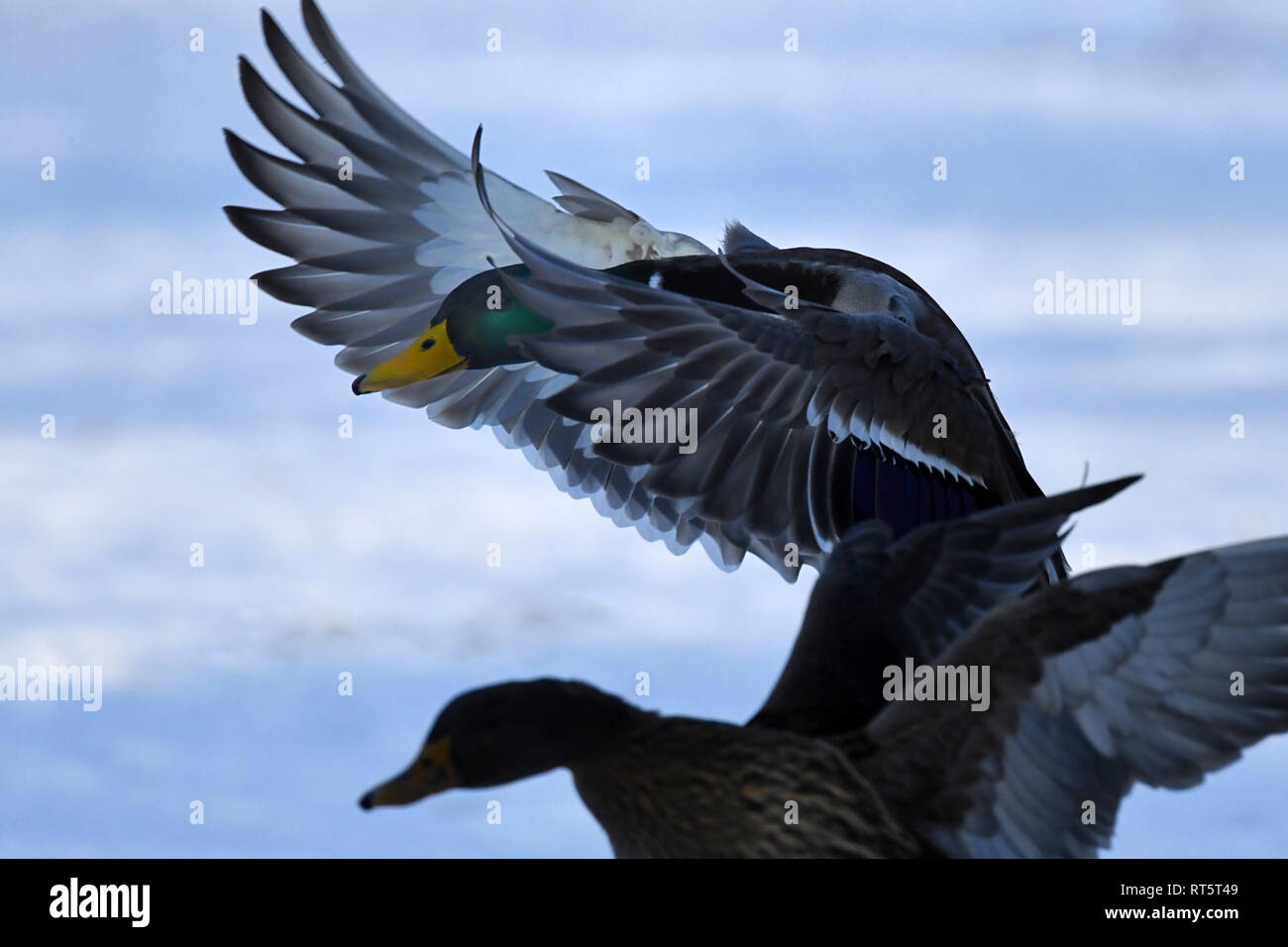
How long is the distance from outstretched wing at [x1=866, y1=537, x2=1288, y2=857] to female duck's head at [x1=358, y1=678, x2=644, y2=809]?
0.82 meters

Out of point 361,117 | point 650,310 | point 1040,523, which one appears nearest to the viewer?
point 1040,523

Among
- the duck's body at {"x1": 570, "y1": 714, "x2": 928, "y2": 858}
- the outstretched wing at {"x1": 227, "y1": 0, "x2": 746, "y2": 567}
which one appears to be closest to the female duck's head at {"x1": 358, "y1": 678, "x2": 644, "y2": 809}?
the duck's body at {"x1": 570, "y1": 714, "x2": 928, "y2": 858}

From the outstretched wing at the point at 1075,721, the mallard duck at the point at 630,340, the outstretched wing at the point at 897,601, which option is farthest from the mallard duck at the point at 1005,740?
the mallard duck at the point at 630,340

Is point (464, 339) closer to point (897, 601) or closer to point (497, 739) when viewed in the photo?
point (897, 601)

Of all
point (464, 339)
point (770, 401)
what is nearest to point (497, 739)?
point (770, 401)

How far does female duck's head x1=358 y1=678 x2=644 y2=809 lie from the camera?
10.5 feet

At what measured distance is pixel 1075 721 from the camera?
11.7 feet

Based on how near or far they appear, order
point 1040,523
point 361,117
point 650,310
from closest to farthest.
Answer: point 1040,523 < point 650,310 < point 361,117

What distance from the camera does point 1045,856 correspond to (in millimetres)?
3582

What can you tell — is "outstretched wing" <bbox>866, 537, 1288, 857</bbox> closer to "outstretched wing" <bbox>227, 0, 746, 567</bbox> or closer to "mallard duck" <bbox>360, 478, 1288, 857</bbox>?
"mallard duck" <bbox>360, 478, 1288, 857</bbox>
